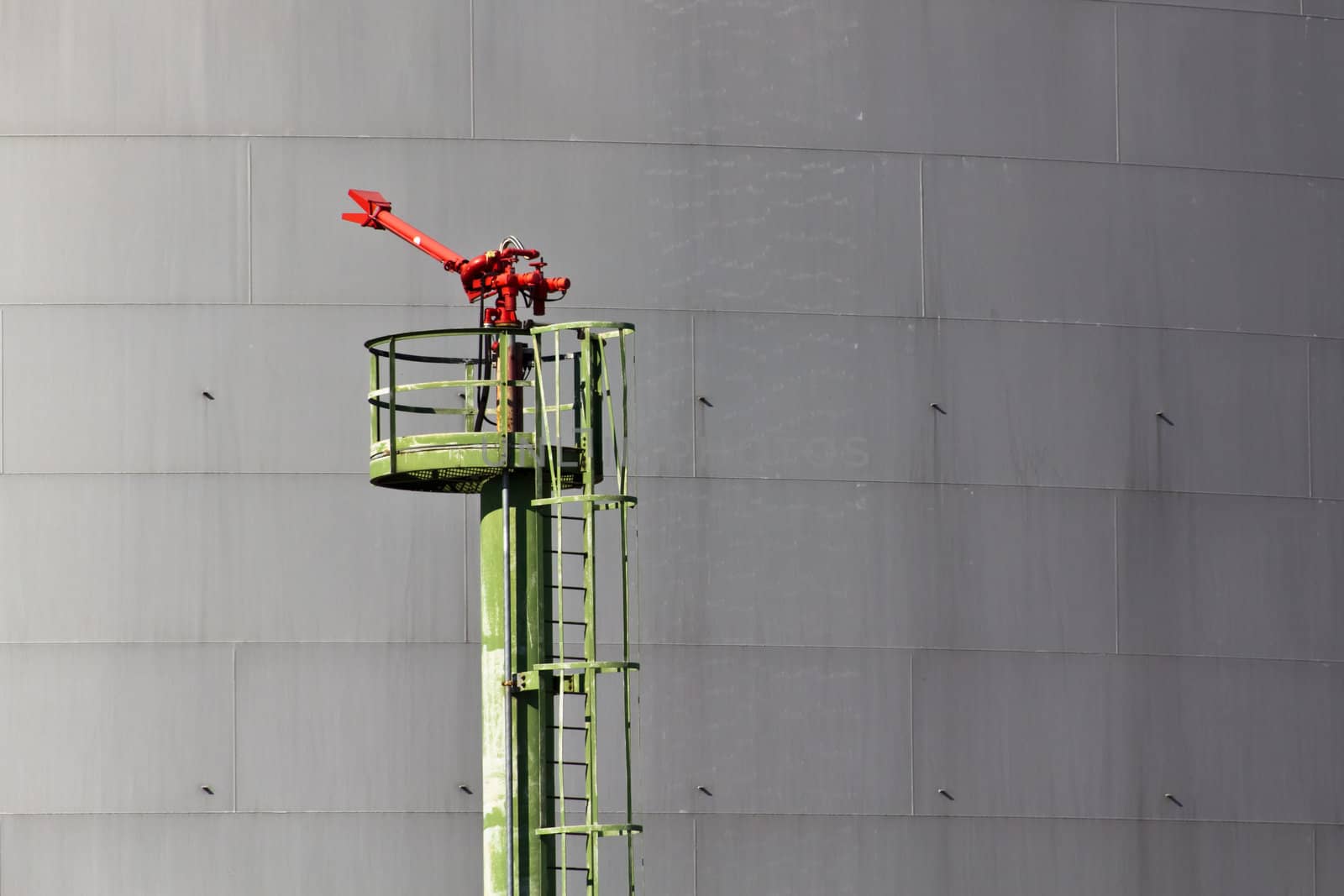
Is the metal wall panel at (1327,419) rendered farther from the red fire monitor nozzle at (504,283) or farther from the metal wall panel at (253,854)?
the metal wall panel at (253,854)

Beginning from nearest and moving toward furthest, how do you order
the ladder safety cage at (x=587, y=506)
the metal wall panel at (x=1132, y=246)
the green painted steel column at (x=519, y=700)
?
1. the ladder safety cage at (x=587, y=506)
2. the green painted steel column at (x=519, y=700)
3. the metal wall panel at (x=1132, y=246)

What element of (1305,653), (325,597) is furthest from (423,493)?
(1305,653)

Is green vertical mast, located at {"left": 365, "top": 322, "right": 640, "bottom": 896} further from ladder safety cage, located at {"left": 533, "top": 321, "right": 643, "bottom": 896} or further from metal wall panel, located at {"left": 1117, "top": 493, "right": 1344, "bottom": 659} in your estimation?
metal wall panel, located at {"left": 1117, "top": 493, "right": 1344, "bottom": 659}

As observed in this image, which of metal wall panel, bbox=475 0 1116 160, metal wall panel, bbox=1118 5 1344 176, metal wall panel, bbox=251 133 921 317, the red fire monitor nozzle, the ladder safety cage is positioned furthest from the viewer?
metal wall panel, bbox=1118 5 1344 176

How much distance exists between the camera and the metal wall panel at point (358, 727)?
16.3 metres

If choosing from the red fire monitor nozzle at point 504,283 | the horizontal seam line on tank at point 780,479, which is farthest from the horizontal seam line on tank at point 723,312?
the red fire monitor nozzle at point 504,283

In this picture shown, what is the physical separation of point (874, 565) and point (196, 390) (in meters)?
5.75

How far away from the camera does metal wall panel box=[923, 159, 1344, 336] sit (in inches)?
687

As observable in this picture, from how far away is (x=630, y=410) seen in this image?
55.2 feet

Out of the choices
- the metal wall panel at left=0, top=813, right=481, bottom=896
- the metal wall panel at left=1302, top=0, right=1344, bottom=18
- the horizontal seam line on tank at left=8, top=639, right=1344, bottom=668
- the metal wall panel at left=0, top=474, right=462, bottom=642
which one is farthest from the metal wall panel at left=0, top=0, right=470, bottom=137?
the metal wall panel at left=1302, top=0, right=1344, bottom=18

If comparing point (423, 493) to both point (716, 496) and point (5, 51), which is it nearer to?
point (716, 496)

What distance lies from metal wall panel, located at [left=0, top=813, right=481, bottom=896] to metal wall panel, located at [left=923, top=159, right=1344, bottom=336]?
242 inches

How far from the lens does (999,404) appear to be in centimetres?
1734

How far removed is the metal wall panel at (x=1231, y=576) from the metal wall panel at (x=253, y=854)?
597 centimetres
